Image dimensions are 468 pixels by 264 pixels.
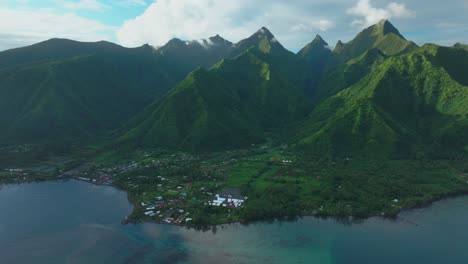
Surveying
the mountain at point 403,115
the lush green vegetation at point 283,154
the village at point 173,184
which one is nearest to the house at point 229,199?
the village at point 173,184

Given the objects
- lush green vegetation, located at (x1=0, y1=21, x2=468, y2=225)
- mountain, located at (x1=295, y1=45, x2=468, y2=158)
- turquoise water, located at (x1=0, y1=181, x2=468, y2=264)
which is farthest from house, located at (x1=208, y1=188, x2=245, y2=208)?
mountain, located at (x1=295, y1=45, x2=468, y2=158)

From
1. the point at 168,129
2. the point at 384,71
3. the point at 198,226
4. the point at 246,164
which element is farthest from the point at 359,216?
the point at 384,71

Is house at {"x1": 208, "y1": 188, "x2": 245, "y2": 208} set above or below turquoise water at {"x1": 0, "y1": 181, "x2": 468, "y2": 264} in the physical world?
above

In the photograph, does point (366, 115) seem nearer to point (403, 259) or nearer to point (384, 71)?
point (384, 71)

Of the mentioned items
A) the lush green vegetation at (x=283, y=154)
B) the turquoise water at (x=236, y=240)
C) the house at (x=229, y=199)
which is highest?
the lush green vegetation at (x=283, y=154)

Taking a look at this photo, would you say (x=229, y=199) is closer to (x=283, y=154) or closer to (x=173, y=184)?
(x=173, y=184)

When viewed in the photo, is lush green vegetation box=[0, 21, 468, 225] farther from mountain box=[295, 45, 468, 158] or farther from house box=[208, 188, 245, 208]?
house box=[208, 188, 245, 208]

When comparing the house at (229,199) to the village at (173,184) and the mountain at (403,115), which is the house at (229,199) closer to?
the village at (173,184)
